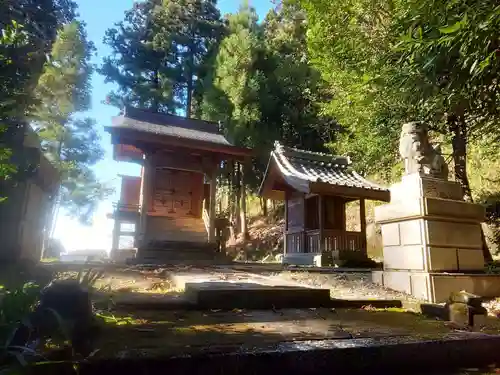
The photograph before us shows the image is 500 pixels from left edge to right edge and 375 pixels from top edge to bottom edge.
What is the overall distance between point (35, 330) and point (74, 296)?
0.31 metres

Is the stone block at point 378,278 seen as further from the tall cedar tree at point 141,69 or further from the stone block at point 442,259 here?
the tall cedar tree at point 141,69

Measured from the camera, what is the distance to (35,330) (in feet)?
6.56

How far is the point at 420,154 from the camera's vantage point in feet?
17.0

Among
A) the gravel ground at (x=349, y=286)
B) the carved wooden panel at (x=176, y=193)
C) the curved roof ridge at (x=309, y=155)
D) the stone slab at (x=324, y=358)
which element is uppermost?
the curved roof ridge at (x=309, y=155)

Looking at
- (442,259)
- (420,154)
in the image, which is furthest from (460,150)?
(442,259)

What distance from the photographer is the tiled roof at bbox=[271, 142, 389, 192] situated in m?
12.2

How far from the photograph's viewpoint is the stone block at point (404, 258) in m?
4.84

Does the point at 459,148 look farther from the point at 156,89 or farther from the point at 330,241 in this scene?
the point at 156,89

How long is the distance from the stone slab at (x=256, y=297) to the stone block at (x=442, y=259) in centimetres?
172

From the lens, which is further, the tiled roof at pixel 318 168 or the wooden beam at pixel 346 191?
the tiled roof at pixel 318 168

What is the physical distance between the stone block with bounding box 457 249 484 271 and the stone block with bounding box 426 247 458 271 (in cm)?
12

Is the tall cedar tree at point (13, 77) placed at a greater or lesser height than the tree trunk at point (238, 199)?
lesser

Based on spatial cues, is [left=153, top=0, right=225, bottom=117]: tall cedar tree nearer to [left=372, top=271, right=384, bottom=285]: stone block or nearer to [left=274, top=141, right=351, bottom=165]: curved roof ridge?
[left=274, top=141, right=351, bottom=165]: curved roof ridge

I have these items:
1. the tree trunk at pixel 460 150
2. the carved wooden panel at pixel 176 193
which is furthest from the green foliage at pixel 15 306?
the carved wooden panel at pixel 176 193
